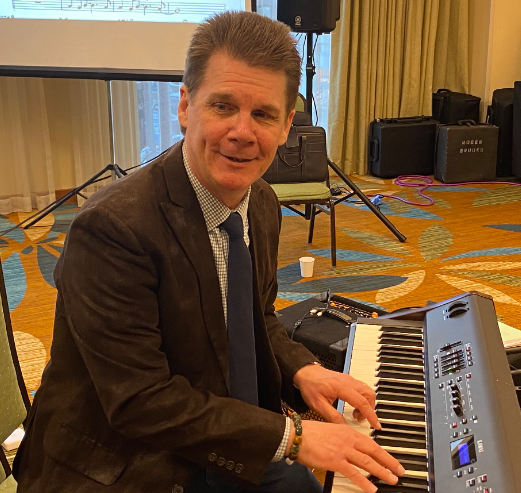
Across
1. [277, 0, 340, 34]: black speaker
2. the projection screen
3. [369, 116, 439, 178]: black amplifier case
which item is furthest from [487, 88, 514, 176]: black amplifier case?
the projection screen

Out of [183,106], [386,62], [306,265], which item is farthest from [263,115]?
[386,62]

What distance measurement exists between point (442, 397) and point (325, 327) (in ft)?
3.08

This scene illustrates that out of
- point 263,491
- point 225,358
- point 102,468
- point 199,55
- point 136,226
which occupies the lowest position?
point 263,491

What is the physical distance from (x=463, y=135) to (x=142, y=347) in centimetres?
475

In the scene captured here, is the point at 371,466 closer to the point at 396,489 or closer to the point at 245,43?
the point at 396,489

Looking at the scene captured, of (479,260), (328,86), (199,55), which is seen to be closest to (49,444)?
(199,55)

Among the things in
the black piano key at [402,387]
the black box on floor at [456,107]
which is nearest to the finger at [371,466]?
the black piano key at [402,387]

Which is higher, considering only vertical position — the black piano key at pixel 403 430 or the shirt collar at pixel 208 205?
the shirt collar at pixel 208 205

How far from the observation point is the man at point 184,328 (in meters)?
0.98

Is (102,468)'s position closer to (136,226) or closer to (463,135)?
(136,226)

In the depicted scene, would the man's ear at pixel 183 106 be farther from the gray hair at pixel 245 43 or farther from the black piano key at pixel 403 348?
the black piano key at pixel 403 348

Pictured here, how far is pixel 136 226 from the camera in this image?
1011 millimetres

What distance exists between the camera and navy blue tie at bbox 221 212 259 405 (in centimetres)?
113

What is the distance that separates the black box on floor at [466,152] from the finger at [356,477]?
4.63m
